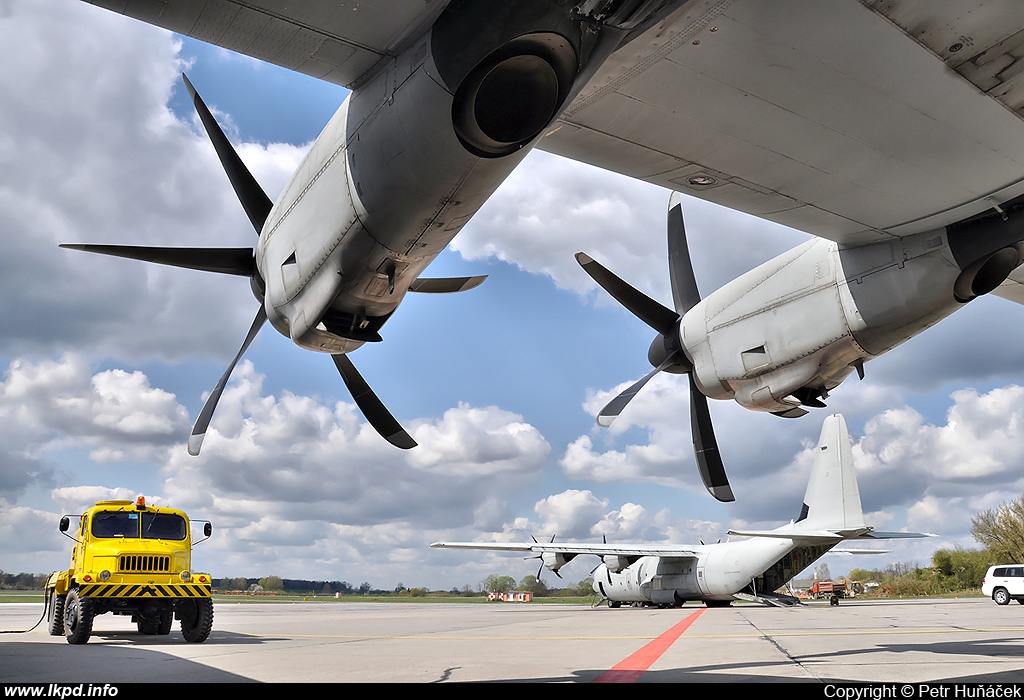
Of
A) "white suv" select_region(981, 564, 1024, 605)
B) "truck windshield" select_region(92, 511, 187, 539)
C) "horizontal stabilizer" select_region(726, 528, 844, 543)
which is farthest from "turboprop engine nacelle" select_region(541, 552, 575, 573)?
"truck windshield" select_region(92, 511, 187, 539)

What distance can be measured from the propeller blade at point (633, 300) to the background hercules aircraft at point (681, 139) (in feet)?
4.70

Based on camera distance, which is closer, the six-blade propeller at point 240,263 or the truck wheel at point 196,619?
the six-blade propeller at point 240,263

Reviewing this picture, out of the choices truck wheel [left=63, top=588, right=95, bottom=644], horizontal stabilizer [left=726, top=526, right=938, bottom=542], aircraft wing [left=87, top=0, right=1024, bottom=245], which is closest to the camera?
aircraft wing [left=87, top=0, right=1024, bottom=245]

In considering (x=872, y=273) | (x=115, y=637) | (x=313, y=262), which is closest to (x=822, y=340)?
(x=872, y=273)

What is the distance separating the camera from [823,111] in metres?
4.86

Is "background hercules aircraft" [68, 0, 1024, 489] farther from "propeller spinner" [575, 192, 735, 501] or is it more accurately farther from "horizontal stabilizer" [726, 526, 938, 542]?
"horizontal stabilizer" [726, 526, 938, 542]

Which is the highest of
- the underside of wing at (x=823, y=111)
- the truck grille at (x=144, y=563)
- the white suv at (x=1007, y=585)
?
the underside of wing at (x=823, y=111)

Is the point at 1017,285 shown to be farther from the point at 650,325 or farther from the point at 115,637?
the point at 115,637

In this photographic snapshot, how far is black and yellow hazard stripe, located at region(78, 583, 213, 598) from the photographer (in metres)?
10.8

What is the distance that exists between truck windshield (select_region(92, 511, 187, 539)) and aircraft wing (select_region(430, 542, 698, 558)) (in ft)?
65.1

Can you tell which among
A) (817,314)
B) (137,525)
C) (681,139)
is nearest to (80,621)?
(137,525)

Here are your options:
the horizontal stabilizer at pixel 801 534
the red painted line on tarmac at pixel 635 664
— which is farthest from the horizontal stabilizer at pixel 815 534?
the red painted line on tarmac at pixel 635 664

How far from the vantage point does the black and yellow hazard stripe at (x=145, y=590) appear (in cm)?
1084

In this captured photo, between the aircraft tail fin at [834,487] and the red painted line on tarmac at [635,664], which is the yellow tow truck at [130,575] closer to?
the red painted line on tarmac at [635,664]
